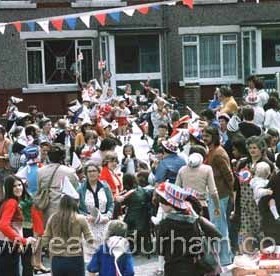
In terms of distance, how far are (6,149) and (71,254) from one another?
5.81m

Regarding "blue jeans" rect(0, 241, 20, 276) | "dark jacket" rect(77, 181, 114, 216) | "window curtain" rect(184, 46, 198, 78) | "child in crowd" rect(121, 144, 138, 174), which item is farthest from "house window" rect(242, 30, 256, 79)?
"blue jeans" rect(0, 241, 20, 276)

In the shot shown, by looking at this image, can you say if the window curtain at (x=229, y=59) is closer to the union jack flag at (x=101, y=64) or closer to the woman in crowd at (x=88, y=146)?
the union jack flag at (x=101, y=64)

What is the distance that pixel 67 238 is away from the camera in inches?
345

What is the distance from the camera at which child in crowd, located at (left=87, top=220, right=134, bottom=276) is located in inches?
321

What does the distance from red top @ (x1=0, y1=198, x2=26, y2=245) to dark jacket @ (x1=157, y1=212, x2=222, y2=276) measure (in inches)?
85.0

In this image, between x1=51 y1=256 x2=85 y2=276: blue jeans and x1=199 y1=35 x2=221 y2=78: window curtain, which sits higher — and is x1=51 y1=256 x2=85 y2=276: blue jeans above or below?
below

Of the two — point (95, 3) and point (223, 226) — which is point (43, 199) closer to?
point (223, 226)

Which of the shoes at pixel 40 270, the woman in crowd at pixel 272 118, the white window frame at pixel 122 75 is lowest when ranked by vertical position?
the shoes at pixel 40 270

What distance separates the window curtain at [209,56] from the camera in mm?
35312

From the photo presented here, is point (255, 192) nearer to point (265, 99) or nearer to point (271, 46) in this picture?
point (265, 99)

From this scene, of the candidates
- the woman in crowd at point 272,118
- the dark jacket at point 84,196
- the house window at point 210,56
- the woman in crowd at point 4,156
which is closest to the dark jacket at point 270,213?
the dark jacket at point 84,196

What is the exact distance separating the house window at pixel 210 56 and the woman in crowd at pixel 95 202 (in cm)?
2479

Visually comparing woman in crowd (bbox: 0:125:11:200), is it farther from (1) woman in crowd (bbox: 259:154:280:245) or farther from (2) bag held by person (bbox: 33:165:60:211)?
(1) woman in crowd (bbox: 259:154:280:245)

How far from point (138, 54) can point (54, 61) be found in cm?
344
